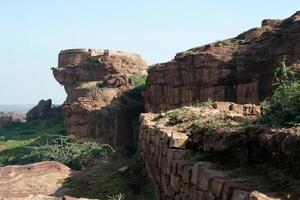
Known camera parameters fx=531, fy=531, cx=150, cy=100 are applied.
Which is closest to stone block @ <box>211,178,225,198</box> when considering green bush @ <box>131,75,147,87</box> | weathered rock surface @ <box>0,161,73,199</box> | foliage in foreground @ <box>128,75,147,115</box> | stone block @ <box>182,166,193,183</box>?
stone block @ <box>182,166,193,183</box>

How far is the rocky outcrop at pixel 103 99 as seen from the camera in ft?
102

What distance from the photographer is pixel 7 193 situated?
40.3 feet

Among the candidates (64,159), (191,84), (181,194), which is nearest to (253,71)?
(191,84)

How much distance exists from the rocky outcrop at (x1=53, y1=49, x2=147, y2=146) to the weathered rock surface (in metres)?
15.8

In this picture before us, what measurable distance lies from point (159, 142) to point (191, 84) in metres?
17.9

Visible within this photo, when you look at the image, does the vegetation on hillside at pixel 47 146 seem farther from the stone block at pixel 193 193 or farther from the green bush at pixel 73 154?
the stone block at pixel 193 193

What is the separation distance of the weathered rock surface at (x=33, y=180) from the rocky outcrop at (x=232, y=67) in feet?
37.0

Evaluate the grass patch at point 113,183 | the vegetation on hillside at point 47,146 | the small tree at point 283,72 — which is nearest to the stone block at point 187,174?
the small tree at point 283,72

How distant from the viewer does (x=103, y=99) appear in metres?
32.0

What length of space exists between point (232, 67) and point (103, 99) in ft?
Result: 31.5

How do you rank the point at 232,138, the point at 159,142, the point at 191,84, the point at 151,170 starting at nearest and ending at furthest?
the point at 232,138 → the point at 159,142 → the point at 151,170 → the point at 191,84

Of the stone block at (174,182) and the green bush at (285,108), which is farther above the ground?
the green bush at (285,108)

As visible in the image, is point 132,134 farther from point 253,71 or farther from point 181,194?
point 181,194

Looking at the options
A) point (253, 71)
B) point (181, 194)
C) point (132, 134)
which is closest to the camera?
point (181, 194)
